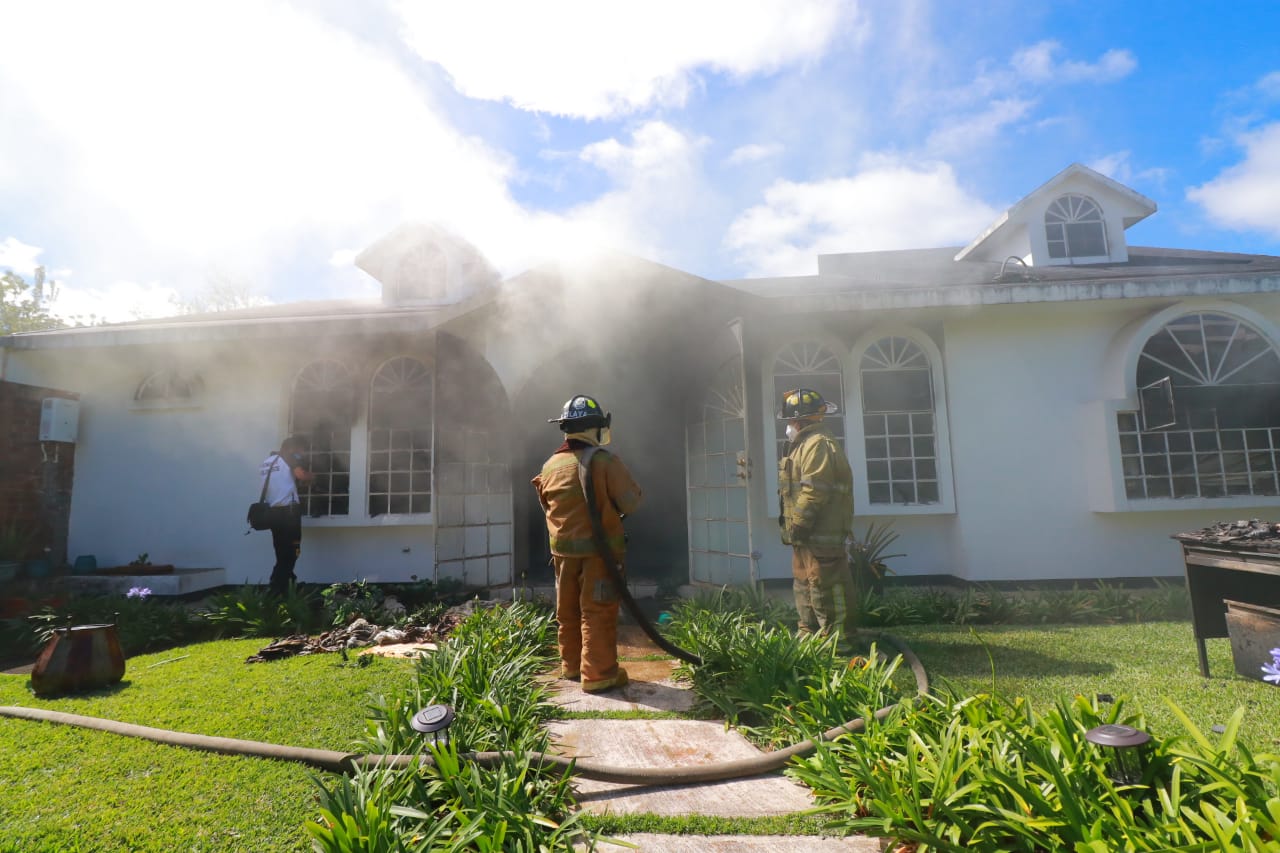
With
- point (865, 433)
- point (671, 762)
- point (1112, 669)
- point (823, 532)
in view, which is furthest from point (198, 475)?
point (1112, 669)

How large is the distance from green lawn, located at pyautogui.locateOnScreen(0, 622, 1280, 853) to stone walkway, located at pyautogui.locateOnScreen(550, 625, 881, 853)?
3.67 feet

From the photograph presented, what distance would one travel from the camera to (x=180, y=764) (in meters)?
2.66

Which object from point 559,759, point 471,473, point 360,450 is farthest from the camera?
point 360,450

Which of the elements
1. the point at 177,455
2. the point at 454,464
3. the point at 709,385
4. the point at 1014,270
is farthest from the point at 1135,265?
the point at 177,455

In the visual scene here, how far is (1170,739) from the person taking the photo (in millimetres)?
1840

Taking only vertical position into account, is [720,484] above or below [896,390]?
below

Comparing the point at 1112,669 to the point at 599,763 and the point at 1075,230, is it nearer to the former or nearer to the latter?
the point at 599,763

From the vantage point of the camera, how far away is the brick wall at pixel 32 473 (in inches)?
271

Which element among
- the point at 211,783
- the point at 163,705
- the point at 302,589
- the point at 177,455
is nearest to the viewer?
the point at 211,783

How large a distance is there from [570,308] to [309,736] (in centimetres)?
518

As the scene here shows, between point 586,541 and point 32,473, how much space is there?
8071 millimetres

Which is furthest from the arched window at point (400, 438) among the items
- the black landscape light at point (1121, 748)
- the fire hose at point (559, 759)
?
the black landscape light at point (1121, 748)

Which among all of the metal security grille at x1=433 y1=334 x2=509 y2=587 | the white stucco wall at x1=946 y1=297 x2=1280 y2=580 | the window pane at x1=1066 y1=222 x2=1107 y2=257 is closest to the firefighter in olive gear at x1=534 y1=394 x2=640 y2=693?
the metal security grille at x1=433 y1=334 x2=509 y2=587

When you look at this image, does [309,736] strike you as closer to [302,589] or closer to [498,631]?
[498,631]
